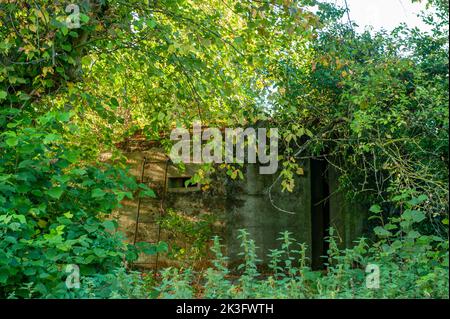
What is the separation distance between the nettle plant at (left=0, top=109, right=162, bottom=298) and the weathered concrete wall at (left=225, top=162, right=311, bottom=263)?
428 cm

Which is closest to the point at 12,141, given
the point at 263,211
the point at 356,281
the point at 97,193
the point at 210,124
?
the point at 97,193

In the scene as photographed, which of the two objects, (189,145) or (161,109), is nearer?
(161,109)

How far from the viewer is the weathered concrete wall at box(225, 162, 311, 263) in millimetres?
9820

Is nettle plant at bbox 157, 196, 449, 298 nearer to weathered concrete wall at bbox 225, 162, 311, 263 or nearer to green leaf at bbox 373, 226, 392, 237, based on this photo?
green leaf at bbox 373, 226, 392, 237

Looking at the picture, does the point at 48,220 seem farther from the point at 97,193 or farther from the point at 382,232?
the point at 382,232

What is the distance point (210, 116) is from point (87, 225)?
2.73 m

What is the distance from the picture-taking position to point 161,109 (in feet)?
26.5

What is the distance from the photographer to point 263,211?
32.5ft

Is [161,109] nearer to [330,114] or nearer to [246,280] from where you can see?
[330,114]

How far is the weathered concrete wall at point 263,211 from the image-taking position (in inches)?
387

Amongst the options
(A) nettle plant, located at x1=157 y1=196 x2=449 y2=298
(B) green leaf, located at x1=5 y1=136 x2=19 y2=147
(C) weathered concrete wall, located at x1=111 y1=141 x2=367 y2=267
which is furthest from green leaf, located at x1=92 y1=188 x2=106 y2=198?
(C) weathered concrete wall, located at x1=111 y1=141 x2=367 y2=267

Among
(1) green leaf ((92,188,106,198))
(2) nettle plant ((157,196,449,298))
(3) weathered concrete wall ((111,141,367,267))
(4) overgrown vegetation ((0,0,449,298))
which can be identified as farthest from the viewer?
(3) weathered concrete wall ((111,141,367,267))
